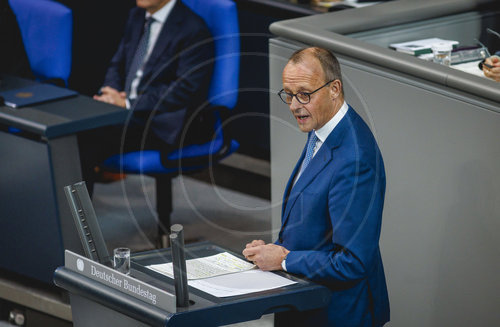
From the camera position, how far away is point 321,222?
264 cm

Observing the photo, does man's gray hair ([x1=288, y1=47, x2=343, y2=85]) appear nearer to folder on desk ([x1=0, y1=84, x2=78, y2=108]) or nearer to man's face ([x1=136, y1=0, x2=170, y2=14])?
folder on desk ([x1=0, y1=84, x2=78, y2=108])

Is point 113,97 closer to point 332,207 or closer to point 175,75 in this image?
point 175,75

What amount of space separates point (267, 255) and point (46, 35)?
280cm

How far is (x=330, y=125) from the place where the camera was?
2654 mm

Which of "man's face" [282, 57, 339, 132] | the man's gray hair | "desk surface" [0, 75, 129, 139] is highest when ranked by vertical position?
the man's gray hair

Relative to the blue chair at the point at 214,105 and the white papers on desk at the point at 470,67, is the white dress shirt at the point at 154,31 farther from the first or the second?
the white papers on desk at the point at 470,67

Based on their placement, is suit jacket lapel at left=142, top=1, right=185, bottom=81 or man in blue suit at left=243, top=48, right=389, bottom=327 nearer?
man in blue suit at left=243, top=48, right=389, bottom=327

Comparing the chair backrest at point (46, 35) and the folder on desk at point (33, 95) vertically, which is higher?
the chair backrest at point (46, 35)

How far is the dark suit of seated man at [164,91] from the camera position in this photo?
4.71 metres

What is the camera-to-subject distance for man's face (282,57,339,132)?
2592mm

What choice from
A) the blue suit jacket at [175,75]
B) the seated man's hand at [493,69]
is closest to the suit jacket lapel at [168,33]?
the blue suit jacket at [175,75]

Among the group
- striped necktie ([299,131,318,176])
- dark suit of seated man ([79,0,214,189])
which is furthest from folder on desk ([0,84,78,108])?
striped necktie ([299,131,318,176])

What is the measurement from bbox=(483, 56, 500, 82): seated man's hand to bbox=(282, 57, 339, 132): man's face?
1308 mm

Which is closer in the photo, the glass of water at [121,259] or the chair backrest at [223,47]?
the glass of water at [121,259]
